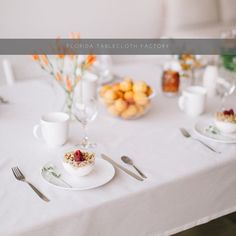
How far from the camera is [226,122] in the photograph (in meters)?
1.27

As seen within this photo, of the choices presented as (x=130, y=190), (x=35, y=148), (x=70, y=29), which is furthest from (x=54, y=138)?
(x=70, y=29)

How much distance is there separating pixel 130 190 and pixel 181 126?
48 cm

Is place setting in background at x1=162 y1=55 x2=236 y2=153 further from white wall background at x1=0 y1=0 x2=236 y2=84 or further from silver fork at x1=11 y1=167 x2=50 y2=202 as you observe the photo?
white wall background at x1=0 y1=0 x2=236 y2=84

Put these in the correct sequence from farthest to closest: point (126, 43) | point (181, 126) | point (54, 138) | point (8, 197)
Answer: point (126, 43) < point (181, 126) < point (54, 138) < point (8, 197)

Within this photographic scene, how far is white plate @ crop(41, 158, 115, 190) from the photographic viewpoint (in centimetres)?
97

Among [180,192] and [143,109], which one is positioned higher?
[143,109]

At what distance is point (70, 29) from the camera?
307cm

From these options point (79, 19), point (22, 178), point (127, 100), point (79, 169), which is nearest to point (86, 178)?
point (79, 169)

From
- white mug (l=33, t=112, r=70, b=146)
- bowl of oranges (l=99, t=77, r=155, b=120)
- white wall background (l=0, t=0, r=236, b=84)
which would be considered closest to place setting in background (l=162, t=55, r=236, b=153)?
bowl of oranges (l=99, t=77, r=155, b=120)

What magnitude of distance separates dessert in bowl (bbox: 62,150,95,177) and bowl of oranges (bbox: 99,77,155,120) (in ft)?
1.33

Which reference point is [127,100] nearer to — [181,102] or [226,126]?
[181,102]

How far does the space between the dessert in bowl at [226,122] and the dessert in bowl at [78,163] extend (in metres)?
0.50

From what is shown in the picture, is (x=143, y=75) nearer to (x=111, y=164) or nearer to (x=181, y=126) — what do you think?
(x=181, y=126)

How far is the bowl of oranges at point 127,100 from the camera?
4.57 ft
